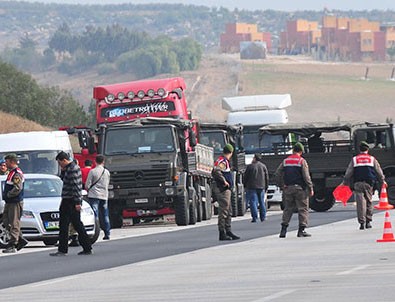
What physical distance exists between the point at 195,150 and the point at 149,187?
2.19m

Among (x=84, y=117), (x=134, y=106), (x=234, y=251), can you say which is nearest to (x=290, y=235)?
(x=234, y=251)

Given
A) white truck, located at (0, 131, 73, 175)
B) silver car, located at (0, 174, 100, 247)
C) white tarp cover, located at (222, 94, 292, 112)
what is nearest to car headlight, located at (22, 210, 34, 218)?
silver car, located at (0, 174, 100, 247)

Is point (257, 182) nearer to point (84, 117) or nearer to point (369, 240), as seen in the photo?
point (369, 240)

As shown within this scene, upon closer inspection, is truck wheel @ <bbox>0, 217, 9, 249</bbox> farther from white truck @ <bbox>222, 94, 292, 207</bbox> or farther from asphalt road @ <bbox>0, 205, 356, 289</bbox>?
white truck @ <bbox>222, 94, 292, 207</bbox>

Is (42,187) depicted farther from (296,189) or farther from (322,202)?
(322,202)

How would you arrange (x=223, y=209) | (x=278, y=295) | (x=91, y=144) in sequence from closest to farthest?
1. (x=278, y=295)
2. (x=223, y=209)
3. (x=91, y=144)

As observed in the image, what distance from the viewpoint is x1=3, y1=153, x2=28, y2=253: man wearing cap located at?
86.0 ft

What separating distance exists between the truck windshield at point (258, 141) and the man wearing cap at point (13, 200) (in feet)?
65.3

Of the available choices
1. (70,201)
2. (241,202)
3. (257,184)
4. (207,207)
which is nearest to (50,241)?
(70,201)

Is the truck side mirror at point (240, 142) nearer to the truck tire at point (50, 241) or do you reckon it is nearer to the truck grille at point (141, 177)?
the truck grille at point (141, 177)

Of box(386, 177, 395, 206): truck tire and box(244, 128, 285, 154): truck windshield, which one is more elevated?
box(244, 128, 285, 154): truck windshield

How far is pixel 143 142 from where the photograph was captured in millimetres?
36531

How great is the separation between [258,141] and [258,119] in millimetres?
1929

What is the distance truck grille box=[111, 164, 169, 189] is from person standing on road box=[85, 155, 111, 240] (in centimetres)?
487
